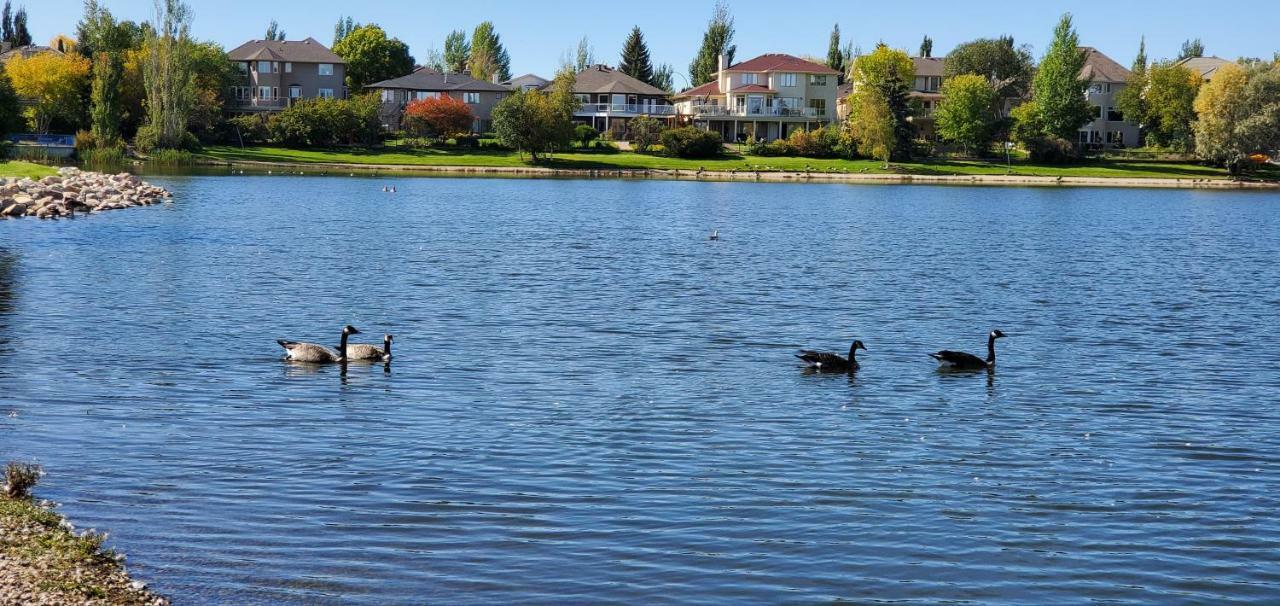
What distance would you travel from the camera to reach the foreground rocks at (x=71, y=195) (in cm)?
5719

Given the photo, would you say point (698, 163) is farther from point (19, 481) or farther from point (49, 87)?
point (19, 481)

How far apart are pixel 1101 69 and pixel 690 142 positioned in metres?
61.1

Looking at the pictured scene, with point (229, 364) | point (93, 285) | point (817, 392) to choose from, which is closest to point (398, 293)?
point (93, 285)

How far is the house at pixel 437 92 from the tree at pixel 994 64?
195 feet

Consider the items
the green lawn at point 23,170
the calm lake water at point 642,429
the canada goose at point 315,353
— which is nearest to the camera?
the calm lake water at point 642,429

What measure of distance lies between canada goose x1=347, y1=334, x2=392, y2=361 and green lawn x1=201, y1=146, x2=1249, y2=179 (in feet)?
327

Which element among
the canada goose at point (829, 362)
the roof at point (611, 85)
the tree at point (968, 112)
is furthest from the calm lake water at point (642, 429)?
the roof at point (611, 85)

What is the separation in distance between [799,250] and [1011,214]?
3173cm

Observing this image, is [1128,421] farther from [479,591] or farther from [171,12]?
[171,12]

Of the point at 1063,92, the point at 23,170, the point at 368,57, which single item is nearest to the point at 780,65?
the point at 1063,92

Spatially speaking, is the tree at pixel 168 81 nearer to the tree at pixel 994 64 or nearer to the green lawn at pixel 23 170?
the green lawn at pixel 23 170

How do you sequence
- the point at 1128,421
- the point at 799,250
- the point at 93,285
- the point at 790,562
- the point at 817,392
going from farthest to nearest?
the point at 799,250 < the point at 93,285 < the point at 817,392 < the point at 1128,421 < the point at 790,562

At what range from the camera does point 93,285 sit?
3453 centimetres

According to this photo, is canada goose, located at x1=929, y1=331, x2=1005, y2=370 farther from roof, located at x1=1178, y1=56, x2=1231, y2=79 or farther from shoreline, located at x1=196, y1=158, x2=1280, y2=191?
roof, located at x1=1178, y1=56, x2=1231, y2=79
